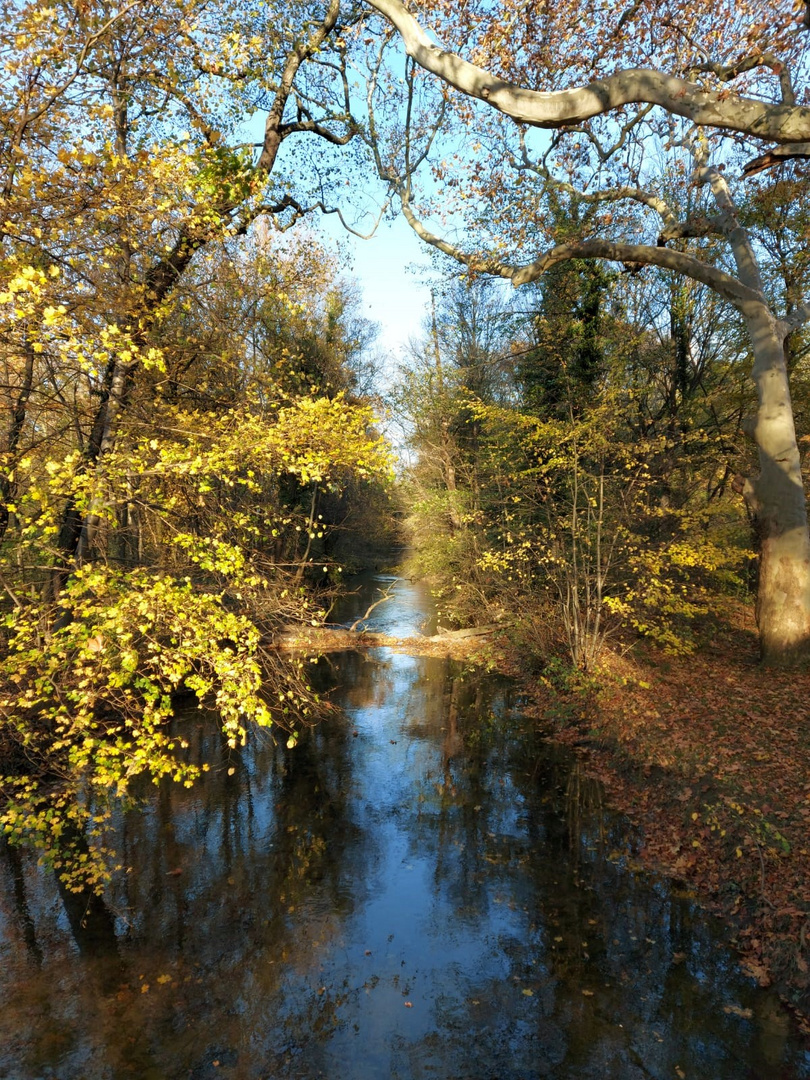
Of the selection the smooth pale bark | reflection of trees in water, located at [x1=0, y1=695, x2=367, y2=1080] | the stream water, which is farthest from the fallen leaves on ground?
the smooth pale bark

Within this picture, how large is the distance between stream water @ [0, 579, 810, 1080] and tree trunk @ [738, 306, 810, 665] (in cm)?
427

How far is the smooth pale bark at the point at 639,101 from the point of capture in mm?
4633

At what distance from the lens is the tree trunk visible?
10.2 m

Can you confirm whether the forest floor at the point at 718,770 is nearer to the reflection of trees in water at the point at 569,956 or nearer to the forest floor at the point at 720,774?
the forest floor at the point at 720,774

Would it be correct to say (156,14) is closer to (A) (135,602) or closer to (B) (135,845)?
(A) (135,602)

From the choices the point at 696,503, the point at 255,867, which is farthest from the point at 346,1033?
the point at 696,503

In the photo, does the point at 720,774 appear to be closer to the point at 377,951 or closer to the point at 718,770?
the point at 718,770

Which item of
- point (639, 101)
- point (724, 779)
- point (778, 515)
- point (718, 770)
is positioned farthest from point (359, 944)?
point (778, 515)

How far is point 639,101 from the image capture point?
17.3ft

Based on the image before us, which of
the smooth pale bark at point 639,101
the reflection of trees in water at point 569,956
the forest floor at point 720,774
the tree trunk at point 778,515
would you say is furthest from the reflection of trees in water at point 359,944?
the smooth pale bark at point 639,101

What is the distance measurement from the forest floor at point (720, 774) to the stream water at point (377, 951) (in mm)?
370

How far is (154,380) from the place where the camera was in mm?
8844

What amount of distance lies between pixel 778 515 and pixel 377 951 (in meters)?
8.96

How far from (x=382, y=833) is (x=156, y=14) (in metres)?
10.0
